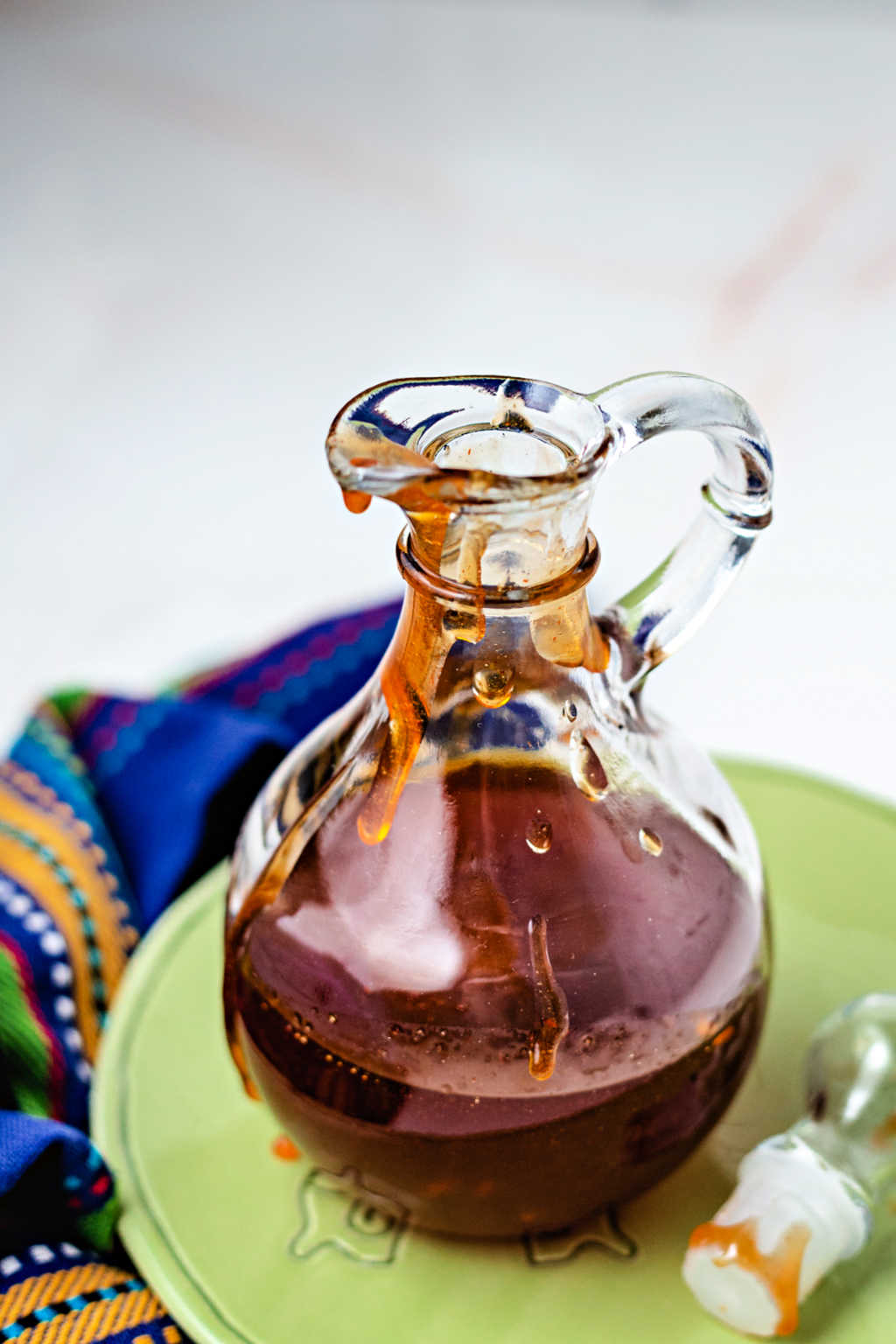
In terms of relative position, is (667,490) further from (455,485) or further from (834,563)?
(455,485)

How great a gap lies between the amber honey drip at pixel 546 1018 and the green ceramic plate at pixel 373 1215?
0.35ft

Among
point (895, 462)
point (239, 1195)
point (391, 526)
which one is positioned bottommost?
point (239, 1195)

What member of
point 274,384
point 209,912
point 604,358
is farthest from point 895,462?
point 209,912

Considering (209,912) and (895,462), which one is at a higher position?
(895,462)

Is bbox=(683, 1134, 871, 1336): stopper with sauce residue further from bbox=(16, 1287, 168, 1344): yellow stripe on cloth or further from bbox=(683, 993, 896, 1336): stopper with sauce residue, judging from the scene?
bbox=(16, 1287, 168, 1344): yellow stripe on cloth

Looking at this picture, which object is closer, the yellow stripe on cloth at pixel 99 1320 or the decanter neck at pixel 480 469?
the decanter neck at pixel 480 469

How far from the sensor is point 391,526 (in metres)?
1.21

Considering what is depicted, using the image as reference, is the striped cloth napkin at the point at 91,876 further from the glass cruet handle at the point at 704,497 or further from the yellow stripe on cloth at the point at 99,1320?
the glass cruet handle at the point at 704,497

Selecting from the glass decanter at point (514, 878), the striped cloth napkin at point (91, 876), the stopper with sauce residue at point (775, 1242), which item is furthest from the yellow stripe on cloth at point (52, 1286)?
the stopper with sauce residue at point (775, 1242)

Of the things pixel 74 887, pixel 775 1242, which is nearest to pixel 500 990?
pixel 775 1242

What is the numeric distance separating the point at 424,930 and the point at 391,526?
2.48ft

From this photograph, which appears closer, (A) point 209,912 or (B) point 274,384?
(A) point 209,912

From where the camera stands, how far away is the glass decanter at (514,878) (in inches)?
18.4

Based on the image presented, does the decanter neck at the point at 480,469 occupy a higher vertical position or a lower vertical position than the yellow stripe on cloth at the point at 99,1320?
higher
